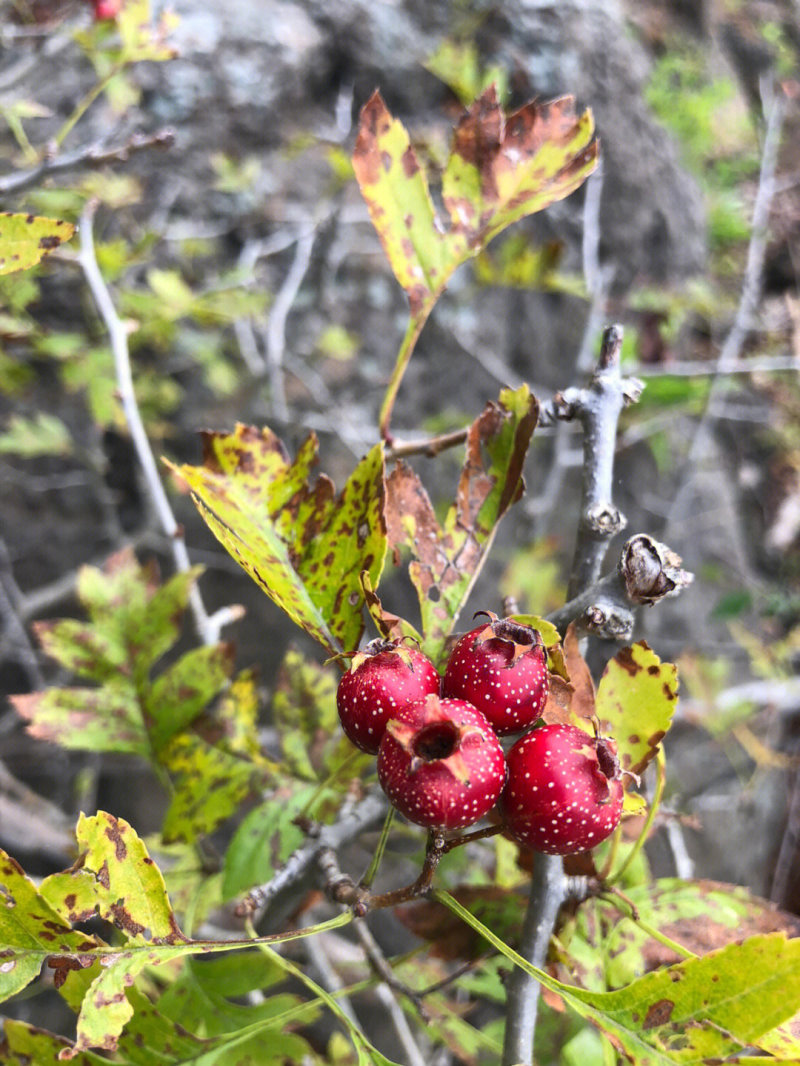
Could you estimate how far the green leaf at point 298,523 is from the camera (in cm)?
59

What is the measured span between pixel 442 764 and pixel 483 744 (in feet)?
0.10

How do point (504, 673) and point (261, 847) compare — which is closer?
point (504, 673)

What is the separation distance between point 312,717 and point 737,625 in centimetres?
238

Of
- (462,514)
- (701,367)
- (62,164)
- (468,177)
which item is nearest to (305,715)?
(462,514)

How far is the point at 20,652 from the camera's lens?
1814 mm

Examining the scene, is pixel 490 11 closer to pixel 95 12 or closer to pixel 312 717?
pixel 95 12

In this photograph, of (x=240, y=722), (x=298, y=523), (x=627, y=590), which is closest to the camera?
(x=627, y=590)

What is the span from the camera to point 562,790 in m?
0.48

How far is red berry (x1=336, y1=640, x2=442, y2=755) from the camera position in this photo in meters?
0.50

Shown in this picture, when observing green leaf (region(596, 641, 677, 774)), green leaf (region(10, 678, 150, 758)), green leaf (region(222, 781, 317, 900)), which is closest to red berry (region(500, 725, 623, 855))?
green leaf (region(596, 641, 677, 774))

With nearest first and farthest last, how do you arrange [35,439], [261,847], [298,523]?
[298,523]
[261,847]
[35,439]

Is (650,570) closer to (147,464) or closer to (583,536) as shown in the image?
(583,536)

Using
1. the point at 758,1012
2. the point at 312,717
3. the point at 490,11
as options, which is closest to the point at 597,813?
the point at 758,1012

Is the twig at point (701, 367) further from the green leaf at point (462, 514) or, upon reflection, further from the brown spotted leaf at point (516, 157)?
the green leaf at point (462, 514)
